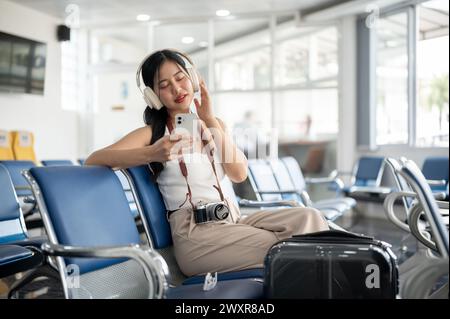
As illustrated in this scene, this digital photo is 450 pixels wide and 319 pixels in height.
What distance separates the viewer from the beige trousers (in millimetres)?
1595

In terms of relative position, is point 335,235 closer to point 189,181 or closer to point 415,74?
point 189,181

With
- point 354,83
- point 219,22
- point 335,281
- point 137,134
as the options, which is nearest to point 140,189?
point 137,134

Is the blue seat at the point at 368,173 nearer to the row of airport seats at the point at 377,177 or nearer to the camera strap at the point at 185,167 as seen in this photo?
the row of airport seats at the point at 377,177

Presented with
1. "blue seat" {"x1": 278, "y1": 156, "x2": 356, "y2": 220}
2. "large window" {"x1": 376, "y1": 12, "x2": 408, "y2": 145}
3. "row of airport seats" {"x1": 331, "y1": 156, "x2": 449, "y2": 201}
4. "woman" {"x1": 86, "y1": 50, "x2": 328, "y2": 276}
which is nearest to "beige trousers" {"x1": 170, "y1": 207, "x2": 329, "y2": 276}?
"woman" {"x1": 86, "y1": 50, "x2": 328, "y2": 276}

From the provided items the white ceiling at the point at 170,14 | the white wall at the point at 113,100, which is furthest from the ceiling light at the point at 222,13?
the white wall at the point at 113,100

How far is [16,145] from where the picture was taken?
6.69 metres

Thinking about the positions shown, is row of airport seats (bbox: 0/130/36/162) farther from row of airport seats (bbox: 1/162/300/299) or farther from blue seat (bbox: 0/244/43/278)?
row of airport seats (bbox: 1/162/300/299)

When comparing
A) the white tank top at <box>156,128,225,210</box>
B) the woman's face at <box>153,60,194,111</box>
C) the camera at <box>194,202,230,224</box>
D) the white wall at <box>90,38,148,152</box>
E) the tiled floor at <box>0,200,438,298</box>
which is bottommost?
the tiled floor at <box>0,200,438,298</box>

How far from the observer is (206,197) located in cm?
171

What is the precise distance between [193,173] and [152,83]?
0.36 m

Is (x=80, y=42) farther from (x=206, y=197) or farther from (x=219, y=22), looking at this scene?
(x=206, y=197)

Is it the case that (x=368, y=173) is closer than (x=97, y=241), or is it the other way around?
(x=97, y=241)

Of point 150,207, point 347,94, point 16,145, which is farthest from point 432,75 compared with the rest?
point 150,207

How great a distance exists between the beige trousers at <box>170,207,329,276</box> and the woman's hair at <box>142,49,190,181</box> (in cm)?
27
